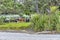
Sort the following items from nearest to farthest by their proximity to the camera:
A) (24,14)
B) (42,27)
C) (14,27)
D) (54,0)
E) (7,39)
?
(7,39) < (42,27) < (14,27) < (24,14) < (54,0)

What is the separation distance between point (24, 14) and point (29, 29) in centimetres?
354

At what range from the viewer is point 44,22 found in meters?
12.3

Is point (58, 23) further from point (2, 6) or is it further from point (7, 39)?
point (2, 6)

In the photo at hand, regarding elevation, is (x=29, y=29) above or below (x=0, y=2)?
below

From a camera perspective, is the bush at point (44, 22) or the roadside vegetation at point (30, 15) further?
the roadside vegetation at point (30, 15)

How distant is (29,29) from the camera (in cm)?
1243

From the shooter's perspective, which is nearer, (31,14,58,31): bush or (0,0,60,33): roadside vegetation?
(31,14,58,31): bush

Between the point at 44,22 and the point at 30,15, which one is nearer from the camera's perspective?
the point at 44,22

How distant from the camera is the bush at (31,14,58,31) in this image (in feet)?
39.2

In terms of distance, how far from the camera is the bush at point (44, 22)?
39.2ft

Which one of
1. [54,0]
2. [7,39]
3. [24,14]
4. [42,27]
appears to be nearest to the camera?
[7,39]

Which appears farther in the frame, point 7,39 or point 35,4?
point 35,4

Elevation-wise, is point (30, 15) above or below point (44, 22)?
above

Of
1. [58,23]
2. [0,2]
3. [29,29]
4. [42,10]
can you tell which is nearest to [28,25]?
[29,29]
